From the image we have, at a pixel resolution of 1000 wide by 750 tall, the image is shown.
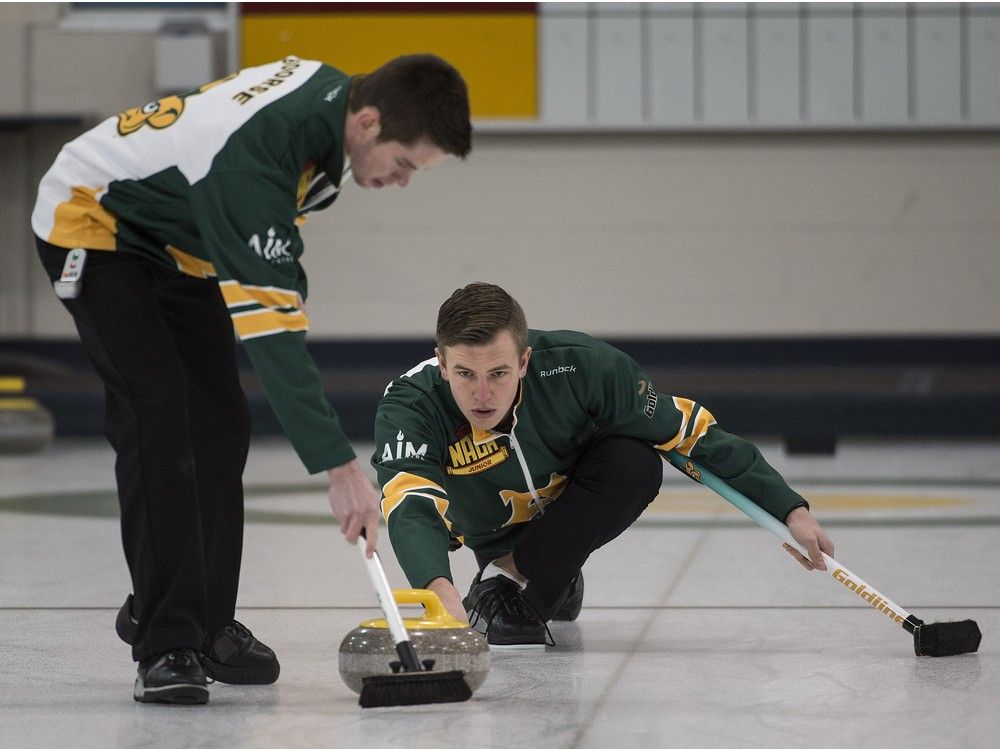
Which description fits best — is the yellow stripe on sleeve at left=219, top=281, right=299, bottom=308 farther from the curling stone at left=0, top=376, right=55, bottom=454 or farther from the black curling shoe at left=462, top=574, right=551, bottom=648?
the curling stone at left=0, top=376, right=55, bottom=454

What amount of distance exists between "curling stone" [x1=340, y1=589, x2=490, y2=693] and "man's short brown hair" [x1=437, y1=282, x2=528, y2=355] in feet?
1.77

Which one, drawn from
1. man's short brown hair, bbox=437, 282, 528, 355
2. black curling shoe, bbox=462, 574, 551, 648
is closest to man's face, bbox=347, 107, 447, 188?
man's short brown hair, bbox=437, 282, 528, 355

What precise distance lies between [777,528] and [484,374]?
2.43 feet

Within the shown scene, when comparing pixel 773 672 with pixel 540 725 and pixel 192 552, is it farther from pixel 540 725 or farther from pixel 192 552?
pixel 192 552

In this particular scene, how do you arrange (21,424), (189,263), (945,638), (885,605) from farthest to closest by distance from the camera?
(21,424)
(885,605)
(945,638)
(189,263)

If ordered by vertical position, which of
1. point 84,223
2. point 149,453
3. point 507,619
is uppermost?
point 84,223

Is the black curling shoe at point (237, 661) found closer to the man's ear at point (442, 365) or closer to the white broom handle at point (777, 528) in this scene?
the man's ear at point (442, 365)

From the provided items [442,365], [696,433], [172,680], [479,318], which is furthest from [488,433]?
[172,680]

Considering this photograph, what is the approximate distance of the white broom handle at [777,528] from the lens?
285cm

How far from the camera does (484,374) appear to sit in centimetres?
267

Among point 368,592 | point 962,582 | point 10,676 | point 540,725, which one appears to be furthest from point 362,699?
point 962,582

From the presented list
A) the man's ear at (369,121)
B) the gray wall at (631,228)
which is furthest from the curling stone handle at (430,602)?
the gray wall at (631,228)

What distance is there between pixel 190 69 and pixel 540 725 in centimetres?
815

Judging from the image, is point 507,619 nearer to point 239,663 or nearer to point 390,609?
point 239,663
